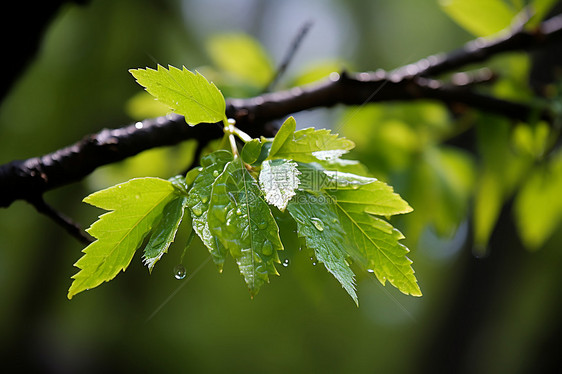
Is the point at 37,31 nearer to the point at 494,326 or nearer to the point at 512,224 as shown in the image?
the point at 512,224

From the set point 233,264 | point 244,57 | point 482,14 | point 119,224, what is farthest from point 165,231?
point 233,264

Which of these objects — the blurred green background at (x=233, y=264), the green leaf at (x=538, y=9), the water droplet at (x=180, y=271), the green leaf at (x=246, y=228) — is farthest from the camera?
the blurred green background at (x=233, y=264)

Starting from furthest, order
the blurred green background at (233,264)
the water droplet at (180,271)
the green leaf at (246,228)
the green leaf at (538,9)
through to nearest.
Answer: the blurred green background at (233,264) < the green leaf at (538,9) < the water droplet at (180,271) < the green leaf at (246,228)

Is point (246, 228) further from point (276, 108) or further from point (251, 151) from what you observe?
point (276, 108)

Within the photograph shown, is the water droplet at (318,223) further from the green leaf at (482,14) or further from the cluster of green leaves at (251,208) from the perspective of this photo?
the green leaf at (482,14)

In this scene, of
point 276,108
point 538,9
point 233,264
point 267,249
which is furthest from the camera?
point 233,264

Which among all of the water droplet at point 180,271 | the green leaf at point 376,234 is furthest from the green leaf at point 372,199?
the water droplet at point 180,271

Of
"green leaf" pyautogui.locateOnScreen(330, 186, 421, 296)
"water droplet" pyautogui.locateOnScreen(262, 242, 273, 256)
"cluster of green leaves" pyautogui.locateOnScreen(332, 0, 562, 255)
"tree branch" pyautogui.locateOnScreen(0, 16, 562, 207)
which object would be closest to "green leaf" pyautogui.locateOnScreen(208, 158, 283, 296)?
"water droplet" pyautogui.locateOnScreen(262, 242, 273, 256)

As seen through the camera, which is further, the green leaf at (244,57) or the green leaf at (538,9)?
the green leaf at (244,57)
